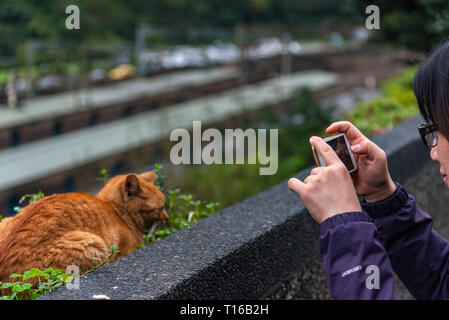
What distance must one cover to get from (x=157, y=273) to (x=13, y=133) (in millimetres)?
10758

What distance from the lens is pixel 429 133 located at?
1311mm

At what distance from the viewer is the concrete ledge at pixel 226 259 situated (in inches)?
63.6

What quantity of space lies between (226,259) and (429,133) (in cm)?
92

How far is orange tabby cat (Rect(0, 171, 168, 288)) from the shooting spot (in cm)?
179

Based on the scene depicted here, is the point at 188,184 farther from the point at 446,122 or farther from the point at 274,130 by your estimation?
the point at 446,122

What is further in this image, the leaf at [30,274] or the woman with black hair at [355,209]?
the leaf at [30,274]

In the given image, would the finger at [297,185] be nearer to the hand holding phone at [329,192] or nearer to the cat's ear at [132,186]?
the hand holding phone at [329,192]

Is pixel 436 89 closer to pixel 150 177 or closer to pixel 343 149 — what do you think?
pixel 343 149

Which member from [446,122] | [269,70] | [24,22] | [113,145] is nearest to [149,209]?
[446,122]

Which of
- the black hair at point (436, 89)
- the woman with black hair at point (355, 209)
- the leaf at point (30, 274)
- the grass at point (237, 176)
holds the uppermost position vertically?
the black hair at point (436, 89)

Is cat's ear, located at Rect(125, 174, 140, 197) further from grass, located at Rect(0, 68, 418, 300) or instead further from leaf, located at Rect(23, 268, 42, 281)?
leaf, located at Rect(23, 268, 42, 281)

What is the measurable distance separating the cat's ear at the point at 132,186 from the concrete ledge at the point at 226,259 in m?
0.37

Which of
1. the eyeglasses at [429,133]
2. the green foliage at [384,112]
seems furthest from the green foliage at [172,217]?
the green foliage at [384,112]

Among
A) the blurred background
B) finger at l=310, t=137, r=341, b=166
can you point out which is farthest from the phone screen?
the blurred background
